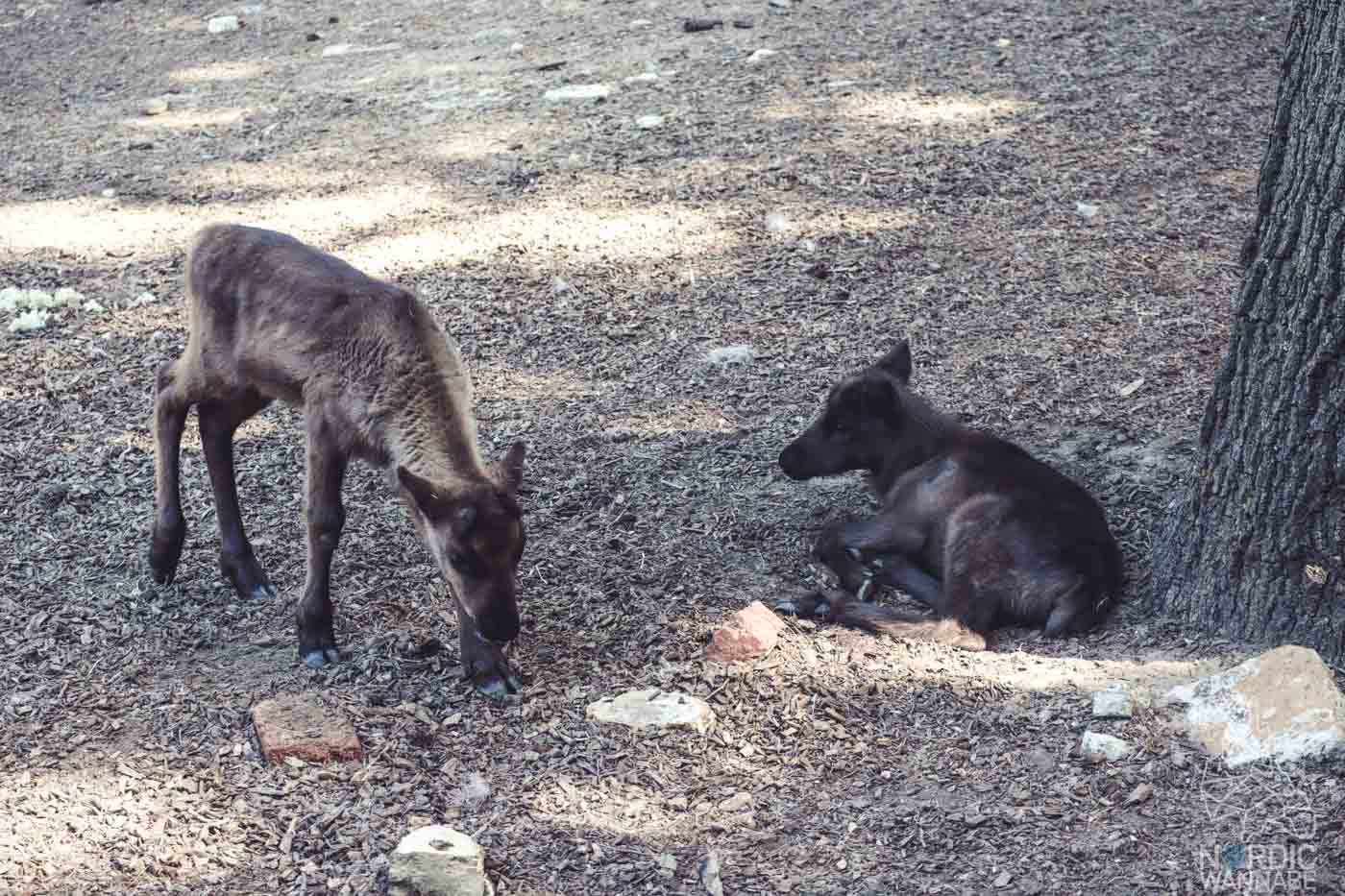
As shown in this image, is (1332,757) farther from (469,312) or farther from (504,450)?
(469,312)

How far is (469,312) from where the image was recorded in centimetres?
766

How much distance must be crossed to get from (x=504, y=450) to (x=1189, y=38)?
250 inches

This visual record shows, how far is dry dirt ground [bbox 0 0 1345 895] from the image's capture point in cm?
411

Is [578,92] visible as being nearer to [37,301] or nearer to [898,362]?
[37,301]

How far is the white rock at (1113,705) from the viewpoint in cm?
430

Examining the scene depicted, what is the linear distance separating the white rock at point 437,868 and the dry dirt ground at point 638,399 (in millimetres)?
129

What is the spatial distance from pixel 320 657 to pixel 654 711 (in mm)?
1136

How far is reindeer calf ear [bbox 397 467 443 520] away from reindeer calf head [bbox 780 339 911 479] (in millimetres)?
1901

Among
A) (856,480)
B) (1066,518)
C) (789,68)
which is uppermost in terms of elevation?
(789,68)

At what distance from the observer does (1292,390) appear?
4.43 m

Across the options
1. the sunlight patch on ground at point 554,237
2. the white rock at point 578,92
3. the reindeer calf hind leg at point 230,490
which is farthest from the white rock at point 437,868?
the white rock at point 578,92

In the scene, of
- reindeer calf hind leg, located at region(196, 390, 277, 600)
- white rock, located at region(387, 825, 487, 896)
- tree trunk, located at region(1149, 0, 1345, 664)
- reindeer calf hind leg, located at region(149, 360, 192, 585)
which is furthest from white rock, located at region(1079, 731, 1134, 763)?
reindeer calf hind leg, located at region(149, 360, 192, 585)

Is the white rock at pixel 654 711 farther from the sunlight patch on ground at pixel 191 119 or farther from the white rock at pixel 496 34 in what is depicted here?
the white rock at pixel 496 34

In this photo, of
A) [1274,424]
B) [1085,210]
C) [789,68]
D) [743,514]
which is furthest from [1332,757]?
[789,68]
